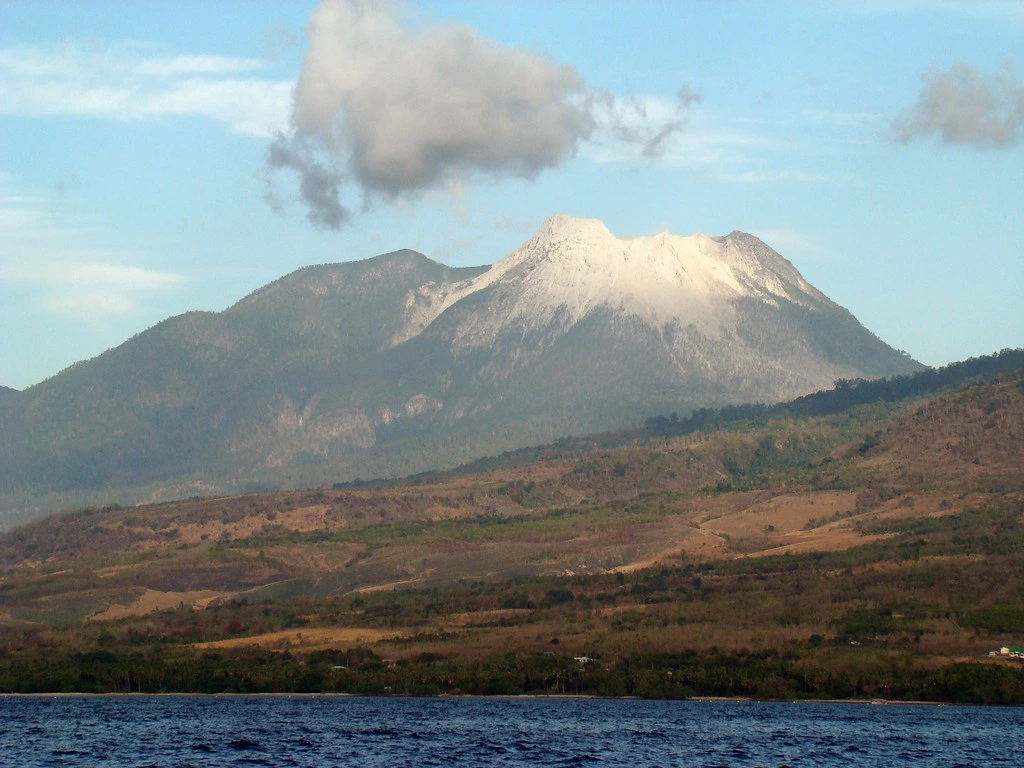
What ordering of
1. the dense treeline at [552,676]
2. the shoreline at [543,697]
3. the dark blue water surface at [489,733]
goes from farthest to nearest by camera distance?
the dense treeline at [552,676], the shoreline at [543,697], the dark blue water surface at [489,733]

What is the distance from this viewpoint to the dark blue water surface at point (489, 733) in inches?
4882

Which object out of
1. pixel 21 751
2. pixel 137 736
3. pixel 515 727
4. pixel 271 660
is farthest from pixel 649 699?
pixel 21 751

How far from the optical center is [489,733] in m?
140

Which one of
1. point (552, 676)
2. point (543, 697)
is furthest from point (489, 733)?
point (552, 676)

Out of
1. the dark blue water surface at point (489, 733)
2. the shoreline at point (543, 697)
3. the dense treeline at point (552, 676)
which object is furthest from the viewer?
the dense treeline at point (552, 676)

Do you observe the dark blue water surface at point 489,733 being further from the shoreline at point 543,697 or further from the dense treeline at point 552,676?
the dense treeline at point 552,676

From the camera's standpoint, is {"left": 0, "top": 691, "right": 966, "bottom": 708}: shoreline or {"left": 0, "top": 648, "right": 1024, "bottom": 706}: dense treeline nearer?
{"left": 0, "top": 691, "right": 966, "bottom": 708}: shoreline

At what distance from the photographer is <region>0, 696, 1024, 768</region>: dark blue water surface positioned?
124 meters

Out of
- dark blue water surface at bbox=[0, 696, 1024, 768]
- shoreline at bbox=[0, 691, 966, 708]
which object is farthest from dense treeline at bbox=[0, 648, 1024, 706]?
dark blue water surface at bbox=[0, 696, 1024, 768]

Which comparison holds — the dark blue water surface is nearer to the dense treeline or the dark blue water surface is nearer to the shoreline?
the shoreline

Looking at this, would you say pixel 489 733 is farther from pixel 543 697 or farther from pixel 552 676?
pixel 552 676

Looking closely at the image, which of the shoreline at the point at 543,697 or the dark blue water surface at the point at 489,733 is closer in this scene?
the dark blue water surface at the point at 489,733

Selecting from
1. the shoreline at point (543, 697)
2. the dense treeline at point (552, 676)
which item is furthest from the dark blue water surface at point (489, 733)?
the dense treeline at point (552, 676)

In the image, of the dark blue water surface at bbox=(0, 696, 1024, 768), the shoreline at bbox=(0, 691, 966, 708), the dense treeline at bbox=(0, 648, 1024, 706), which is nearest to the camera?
the dark blue water surface at bbox=(0, 696, 1024, 768)
